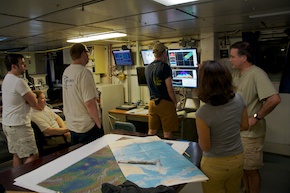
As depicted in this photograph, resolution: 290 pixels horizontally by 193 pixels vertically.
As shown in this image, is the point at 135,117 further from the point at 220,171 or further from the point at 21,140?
the point at 220,171

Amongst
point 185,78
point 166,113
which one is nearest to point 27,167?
point 166,113

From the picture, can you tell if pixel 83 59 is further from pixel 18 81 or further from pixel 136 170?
pixel 136 170

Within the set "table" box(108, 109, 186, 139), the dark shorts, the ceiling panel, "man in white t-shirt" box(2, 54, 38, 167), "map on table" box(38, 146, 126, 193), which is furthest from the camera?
"table" box(108, 109, 186, 139)

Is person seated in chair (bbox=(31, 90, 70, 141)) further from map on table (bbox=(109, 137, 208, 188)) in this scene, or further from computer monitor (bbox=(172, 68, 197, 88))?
computer monitor (bbox=(172, 68, 197, 88))

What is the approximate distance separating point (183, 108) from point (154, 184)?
10.6 ft

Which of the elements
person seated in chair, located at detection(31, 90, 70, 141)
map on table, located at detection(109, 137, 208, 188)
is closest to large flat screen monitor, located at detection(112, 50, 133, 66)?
person seated in chair, located at detection(31, 90, 70, 141)

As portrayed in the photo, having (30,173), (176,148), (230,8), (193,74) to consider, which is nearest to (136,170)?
(176,148)

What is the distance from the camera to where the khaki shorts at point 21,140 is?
2.45 m

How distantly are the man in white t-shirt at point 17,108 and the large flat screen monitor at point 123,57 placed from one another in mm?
2551

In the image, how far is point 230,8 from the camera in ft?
7.03

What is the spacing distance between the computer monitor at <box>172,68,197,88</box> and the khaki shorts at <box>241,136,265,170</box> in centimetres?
198

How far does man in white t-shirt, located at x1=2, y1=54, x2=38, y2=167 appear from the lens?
92.6 inches

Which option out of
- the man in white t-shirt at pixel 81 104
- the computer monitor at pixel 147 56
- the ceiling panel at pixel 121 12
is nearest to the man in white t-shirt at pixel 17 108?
the ceiling panel at pixel 121 12

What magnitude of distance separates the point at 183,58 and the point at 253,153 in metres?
2.36
